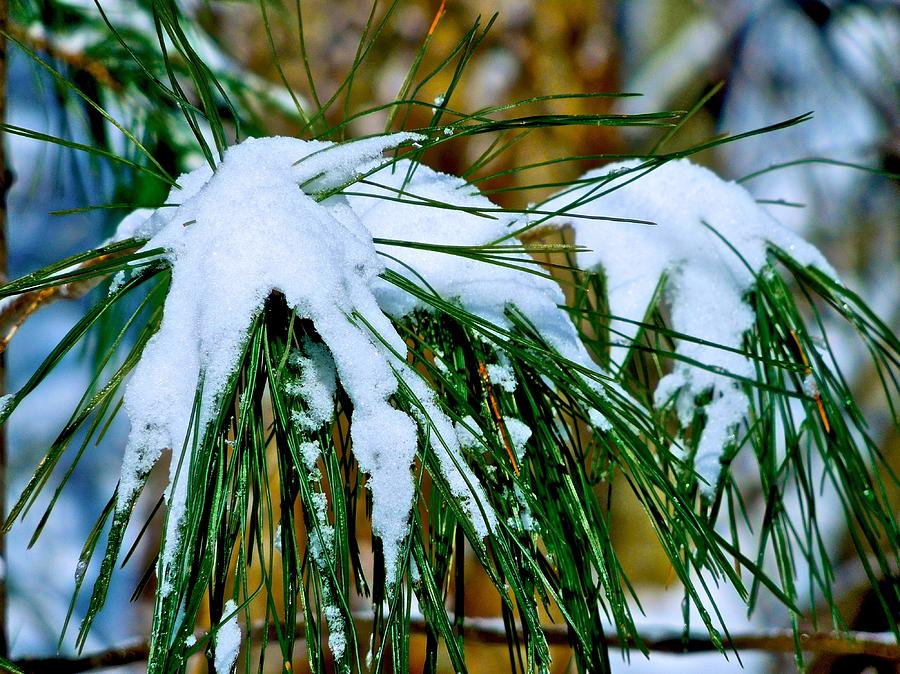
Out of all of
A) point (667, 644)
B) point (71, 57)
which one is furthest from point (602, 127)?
point (667, 644)

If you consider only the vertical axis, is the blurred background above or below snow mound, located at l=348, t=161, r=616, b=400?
above

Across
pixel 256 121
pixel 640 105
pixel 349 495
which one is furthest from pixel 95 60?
pixel 640 105

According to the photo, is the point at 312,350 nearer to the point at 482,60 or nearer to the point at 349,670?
the point at 349,670

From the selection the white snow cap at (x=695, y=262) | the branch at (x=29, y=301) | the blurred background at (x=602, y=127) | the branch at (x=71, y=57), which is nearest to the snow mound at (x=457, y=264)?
the white snow cap at (x=695, y=262)

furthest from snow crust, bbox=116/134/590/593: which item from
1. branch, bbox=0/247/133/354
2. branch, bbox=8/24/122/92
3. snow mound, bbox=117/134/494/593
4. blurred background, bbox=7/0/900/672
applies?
blurred background, bbox=7/0/900/672

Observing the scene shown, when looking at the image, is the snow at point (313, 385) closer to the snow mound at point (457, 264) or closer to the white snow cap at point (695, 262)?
the snow mound at point (457, 264)

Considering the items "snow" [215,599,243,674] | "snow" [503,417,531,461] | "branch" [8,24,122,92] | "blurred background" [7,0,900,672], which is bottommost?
"snow" [215,599,243,674]

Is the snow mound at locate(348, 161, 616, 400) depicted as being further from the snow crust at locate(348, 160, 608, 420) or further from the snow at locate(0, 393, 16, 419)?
the snow at locate(0, 393, 16, 419)
